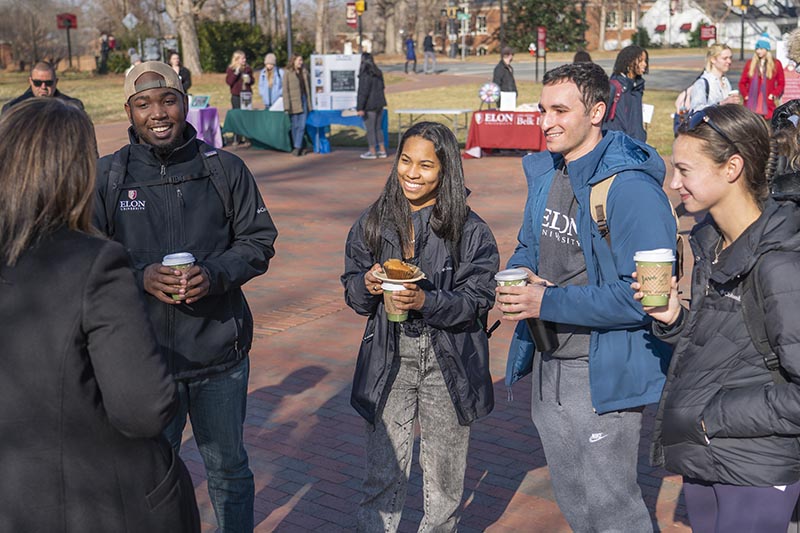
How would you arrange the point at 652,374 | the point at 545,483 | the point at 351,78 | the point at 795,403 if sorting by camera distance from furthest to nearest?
the point at 351,78, the point at 545,483, the point at 652,374, the point at 795,403

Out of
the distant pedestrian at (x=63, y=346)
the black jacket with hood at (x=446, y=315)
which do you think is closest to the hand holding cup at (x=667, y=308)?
the black jacket with hood at (x=446, y=315)

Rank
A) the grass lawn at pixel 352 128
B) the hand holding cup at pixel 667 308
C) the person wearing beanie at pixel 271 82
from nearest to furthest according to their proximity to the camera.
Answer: the hand holding cup at pixel 667 308 < the person wearing beanie at pixel 271 82 < the grass lawn at pixel 352 128

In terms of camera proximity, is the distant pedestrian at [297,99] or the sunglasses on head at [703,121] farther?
the distant pedestrian at [297,99]

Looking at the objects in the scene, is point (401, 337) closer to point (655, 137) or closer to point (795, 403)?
point (795, 403)

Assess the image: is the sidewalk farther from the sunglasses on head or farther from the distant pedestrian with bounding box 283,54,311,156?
the distant pedestrian with bounding box 283,54,311,156

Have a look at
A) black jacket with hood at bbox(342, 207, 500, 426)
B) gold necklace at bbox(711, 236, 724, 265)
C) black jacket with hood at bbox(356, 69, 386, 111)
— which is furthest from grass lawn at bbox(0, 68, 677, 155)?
gold necklace at bbox(711, 236, 724, 265)

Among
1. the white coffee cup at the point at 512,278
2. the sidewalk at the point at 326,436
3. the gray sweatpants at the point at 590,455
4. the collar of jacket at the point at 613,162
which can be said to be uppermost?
the collar of jacket at the point at 613,162

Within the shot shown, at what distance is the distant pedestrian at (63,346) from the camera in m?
2.20

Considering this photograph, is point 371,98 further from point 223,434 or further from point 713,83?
point 223,434

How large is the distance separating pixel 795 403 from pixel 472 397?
1.31 m

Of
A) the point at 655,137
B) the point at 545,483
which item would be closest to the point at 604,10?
the point at 655,137

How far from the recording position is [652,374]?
3260mm

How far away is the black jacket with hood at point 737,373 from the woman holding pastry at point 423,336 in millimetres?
897

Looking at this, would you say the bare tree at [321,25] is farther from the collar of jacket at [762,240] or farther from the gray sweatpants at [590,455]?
the collar of jacket at [762,240]
